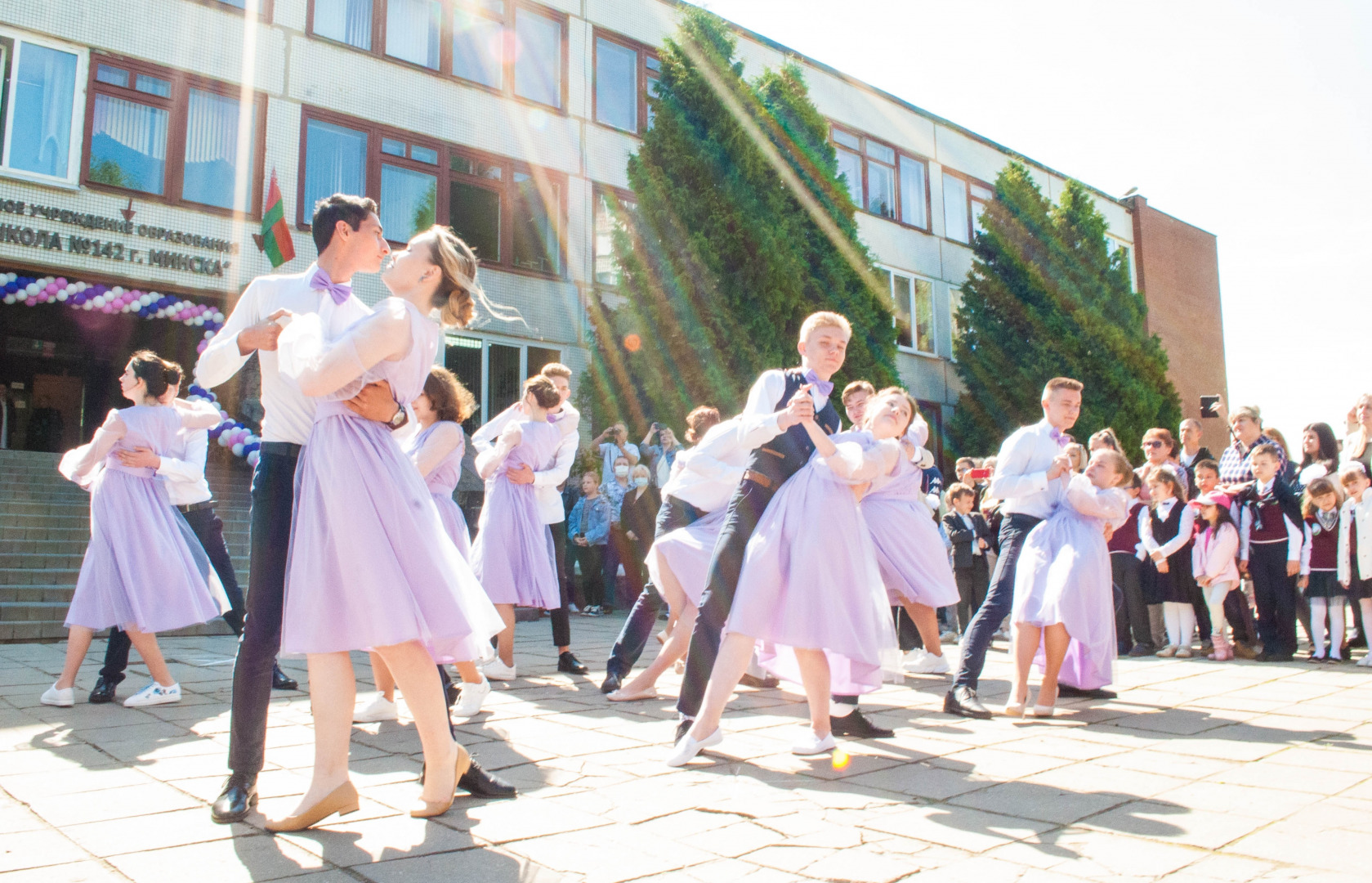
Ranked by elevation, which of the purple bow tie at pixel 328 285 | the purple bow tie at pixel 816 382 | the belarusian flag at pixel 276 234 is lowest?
the purple bow tie at pixel 816 382

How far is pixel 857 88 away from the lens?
24484 mm

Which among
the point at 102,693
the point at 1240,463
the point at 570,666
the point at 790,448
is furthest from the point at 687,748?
the point at 1240,463

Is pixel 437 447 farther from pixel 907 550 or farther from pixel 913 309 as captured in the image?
pixel 913 309

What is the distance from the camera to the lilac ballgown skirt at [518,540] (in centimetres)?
645

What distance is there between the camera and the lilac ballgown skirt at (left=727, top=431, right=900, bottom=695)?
4.21m

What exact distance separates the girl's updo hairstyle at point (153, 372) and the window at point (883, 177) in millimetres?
19293

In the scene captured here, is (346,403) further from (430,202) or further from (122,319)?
(122,319)

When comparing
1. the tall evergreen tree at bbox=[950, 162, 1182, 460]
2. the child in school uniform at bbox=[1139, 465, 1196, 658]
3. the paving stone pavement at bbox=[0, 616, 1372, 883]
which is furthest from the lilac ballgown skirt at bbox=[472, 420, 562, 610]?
the tall evergreen tree at bbox=[950, 162, 1182, 460]

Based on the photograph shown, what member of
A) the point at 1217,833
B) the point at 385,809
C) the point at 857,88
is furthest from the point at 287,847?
the point at 857,88

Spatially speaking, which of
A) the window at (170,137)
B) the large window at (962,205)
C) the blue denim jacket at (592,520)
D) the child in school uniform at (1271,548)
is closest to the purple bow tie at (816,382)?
the child in school uniform at (1271,548)

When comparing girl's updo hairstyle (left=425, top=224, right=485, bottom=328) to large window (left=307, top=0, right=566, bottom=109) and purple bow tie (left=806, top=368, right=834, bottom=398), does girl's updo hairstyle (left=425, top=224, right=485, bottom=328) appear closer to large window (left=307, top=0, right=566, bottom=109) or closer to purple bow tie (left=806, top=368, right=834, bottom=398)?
purple bow tie (left=806, top=368, right=834, bottom=398)

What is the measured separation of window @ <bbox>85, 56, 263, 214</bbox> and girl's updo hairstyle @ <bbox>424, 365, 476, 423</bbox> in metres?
12.0

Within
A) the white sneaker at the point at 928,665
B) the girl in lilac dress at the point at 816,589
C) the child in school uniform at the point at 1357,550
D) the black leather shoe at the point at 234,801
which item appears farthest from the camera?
the child in school uniform at the point at 1357,550

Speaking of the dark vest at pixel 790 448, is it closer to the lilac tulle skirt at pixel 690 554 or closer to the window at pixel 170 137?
the lilac tulle skirt at pixel 690 554
